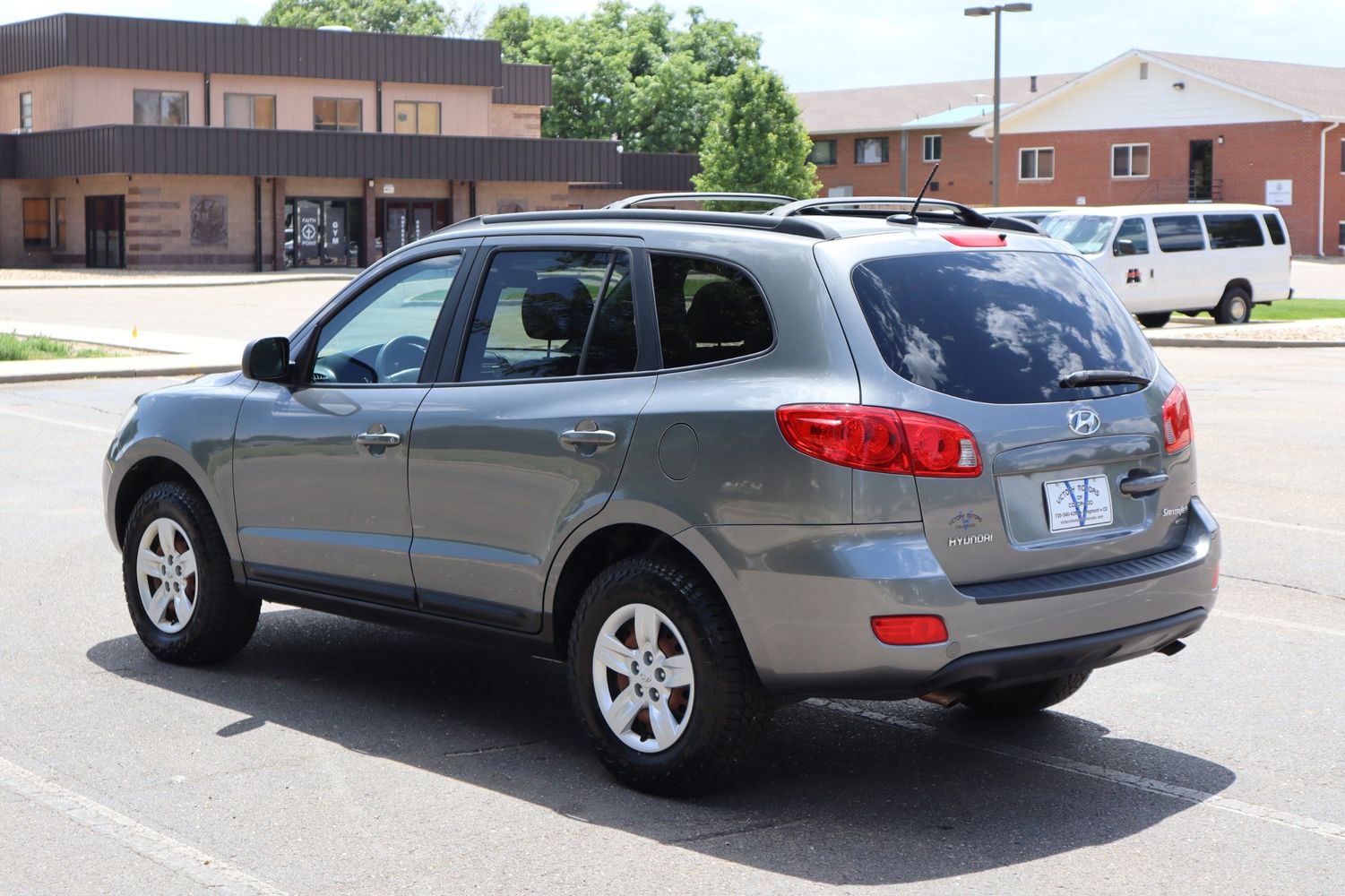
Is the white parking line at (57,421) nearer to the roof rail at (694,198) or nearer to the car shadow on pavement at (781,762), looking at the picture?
the car shadow on pavement at (781,762)

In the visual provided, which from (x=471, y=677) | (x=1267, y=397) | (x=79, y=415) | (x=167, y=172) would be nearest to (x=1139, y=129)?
(x=167, y=172)

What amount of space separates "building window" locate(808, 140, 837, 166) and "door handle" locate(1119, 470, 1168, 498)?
7955 cm

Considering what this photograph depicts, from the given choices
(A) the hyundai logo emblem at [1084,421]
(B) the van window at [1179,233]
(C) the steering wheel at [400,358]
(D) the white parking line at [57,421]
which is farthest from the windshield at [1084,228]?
(A) the hyundai logo emblem at [1084,421]

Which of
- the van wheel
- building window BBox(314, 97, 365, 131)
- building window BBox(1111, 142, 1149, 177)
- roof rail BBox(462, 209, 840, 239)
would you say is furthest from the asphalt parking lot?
building window BBox(1111, 142, 1149, 177)

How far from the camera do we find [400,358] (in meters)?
6.43

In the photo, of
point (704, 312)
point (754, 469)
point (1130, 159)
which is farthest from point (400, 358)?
point (1130, 159)

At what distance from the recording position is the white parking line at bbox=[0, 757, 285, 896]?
4.61 metres

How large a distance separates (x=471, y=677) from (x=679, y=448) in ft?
6.94

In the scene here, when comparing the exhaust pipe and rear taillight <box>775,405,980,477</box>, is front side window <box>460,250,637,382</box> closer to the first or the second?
rear taillight <box>775,405,980,477</box>

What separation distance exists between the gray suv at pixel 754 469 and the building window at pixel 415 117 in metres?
59.0

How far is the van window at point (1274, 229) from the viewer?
30734 millimetres

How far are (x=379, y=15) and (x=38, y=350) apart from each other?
111352 millimetres

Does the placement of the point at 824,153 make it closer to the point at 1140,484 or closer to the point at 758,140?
the point at 758,140

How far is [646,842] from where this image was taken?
16.3 feet
